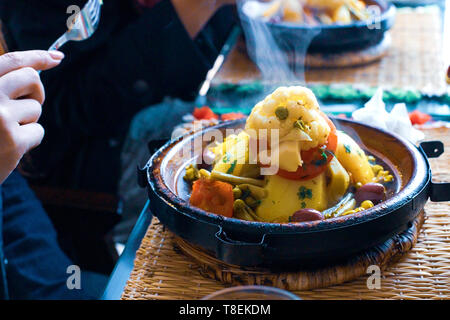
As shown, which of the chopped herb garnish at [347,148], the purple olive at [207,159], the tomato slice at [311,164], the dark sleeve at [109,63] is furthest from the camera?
the dark sleeve at [109,63]

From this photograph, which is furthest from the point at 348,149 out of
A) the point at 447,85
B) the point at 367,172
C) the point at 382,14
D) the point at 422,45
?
the point at 422,45

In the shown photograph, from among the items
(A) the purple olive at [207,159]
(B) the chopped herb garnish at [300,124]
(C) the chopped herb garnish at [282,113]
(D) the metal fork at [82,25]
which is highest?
(D) the metal fork at [82,25]

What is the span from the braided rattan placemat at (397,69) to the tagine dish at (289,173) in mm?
1058

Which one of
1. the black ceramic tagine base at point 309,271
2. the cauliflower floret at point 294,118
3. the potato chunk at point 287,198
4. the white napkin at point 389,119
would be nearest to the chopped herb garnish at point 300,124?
the cauliflower floret at point 294,118

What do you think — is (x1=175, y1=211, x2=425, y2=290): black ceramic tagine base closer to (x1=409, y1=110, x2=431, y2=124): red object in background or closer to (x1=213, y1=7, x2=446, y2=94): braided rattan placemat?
(x1=409, y1=110, x2=431, y2=124): red object in background

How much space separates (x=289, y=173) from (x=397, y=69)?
1.48 m

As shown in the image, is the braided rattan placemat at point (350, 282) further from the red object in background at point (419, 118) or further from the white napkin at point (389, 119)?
the red object in background at point (419, 118)

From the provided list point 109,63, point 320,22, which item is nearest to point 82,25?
point 109,63

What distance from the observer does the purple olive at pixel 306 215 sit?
98cm

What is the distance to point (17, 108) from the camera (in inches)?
37.8

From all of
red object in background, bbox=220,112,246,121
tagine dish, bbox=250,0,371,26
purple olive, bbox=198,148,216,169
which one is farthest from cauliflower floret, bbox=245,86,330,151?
tagine dish, bbox=250,0,371,26

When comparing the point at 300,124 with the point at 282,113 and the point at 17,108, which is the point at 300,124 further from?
the point at 17,108

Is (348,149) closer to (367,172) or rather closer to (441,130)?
(367,172)
